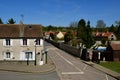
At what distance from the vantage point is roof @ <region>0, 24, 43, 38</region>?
4838 cm

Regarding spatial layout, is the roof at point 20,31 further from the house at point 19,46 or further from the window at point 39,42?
the window at point 39,42

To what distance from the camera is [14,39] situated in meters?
48.1

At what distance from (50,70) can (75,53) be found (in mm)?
23161

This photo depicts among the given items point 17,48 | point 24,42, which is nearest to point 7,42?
point 17,48

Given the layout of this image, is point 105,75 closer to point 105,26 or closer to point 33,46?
point 33,46

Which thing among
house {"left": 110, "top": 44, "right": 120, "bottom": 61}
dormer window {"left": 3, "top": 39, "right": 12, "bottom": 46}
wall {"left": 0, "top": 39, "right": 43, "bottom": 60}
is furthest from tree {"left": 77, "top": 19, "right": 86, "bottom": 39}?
dormer window {"left": 3, "top": 39, "right": 12, "bottom": 46}

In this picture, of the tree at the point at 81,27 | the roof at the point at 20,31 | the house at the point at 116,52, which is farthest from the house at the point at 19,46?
the tree at the point at 81,27

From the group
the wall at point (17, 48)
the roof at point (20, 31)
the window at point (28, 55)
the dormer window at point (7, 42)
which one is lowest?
the window at point (28, 55)

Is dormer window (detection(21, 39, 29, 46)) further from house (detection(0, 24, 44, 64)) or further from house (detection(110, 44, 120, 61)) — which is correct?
house (detection(110, 44, 120, 61))

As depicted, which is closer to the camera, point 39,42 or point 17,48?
point 39,42

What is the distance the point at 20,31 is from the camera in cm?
4978

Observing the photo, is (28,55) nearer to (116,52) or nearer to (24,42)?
(24,42)

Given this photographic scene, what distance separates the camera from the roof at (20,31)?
1905 inches

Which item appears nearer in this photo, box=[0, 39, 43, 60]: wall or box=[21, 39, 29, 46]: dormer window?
box=[0, 39, 43, 60]: wall
